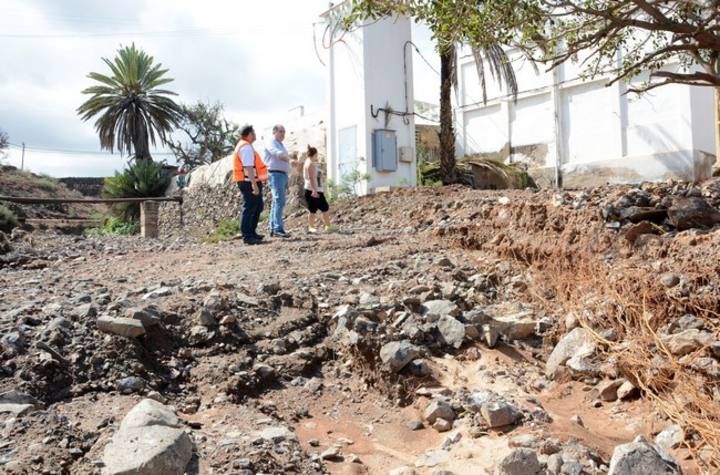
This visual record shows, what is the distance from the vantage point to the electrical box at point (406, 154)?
14359 millimetres

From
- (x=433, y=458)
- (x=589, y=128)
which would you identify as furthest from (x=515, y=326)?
(x=589, y=128)

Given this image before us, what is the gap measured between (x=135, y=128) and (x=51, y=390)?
2375 cm

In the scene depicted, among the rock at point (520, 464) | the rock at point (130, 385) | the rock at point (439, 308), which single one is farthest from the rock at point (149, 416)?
the rock at point (439, 308)

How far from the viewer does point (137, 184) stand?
2161 cm

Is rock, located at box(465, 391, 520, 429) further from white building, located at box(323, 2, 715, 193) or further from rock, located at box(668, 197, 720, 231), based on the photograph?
white building, located at box(323, 2, 715, 193)

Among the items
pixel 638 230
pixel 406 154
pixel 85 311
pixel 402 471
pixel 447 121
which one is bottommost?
pixel 402 471

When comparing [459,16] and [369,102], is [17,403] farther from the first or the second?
[369,102]

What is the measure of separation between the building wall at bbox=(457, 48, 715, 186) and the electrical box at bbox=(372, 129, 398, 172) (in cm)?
350

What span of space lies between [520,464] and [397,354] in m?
1.28

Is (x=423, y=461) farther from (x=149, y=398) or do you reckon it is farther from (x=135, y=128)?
(x=135, y=128)

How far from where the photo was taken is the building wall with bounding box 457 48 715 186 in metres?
14.8

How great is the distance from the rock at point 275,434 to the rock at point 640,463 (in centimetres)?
157

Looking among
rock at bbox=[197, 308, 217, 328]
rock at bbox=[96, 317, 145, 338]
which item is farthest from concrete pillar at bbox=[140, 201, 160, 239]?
rock at bbox=[96, 317, 145, 338]

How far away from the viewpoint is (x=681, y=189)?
20.4 ft
